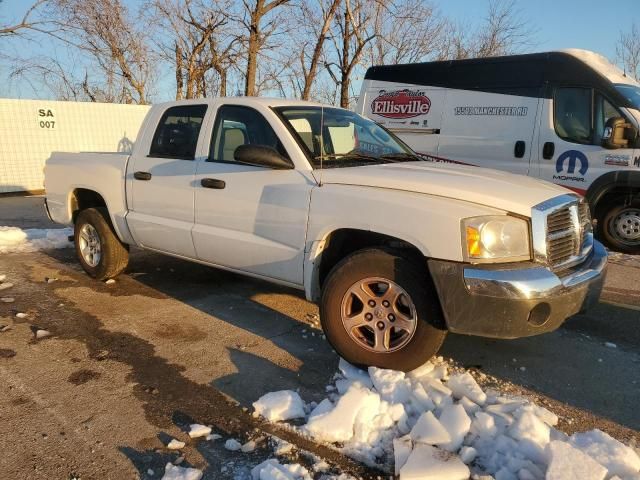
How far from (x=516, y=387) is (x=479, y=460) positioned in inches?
38.3

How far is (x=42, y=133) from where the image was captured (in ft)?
47.6

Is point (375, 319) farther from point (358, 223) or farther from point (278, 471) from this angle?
point (278, 471)

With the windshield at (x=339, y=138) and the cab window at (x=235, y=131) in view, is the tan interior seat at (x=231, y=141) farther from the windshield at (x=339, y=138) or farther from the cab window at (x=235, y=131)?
the windshield at (x=339, y=138)

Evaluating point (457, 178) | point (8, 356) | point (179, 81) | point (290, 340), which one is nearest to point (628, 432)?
point (457, 178)

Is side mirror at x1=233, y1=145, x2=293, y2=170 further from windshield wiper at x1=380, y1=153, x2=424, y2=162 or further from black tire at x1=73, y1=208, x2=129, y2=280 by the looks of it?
black tire at x1=73, y1=208, x2=129, y2=280

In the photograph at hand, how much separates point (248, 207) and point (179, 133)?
131cm

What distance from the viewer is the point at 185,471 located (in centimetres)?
251

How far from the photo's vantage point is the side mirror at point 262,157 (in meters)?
3.84

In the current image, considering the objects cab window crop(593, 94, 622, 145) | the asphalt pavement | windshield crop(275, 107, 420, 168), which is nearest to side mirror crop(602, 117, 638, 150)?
cab window crop(593, 94, 622, 145)

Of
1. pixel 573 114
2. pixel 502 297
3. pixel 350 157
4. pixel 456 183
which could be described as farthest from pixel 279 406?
pixel 573 114

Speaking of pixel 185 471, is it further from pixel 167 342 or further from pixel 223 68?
pixel 223 68

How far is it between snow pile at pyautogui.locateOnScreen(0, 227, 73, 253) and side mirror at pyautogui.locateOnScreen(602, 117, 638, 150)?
738cm

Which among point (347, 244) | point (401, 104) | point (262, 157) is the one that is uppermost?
point (401, 104)

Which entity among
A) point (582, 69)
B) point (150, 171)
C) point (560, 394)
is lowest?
point (560, 394)
